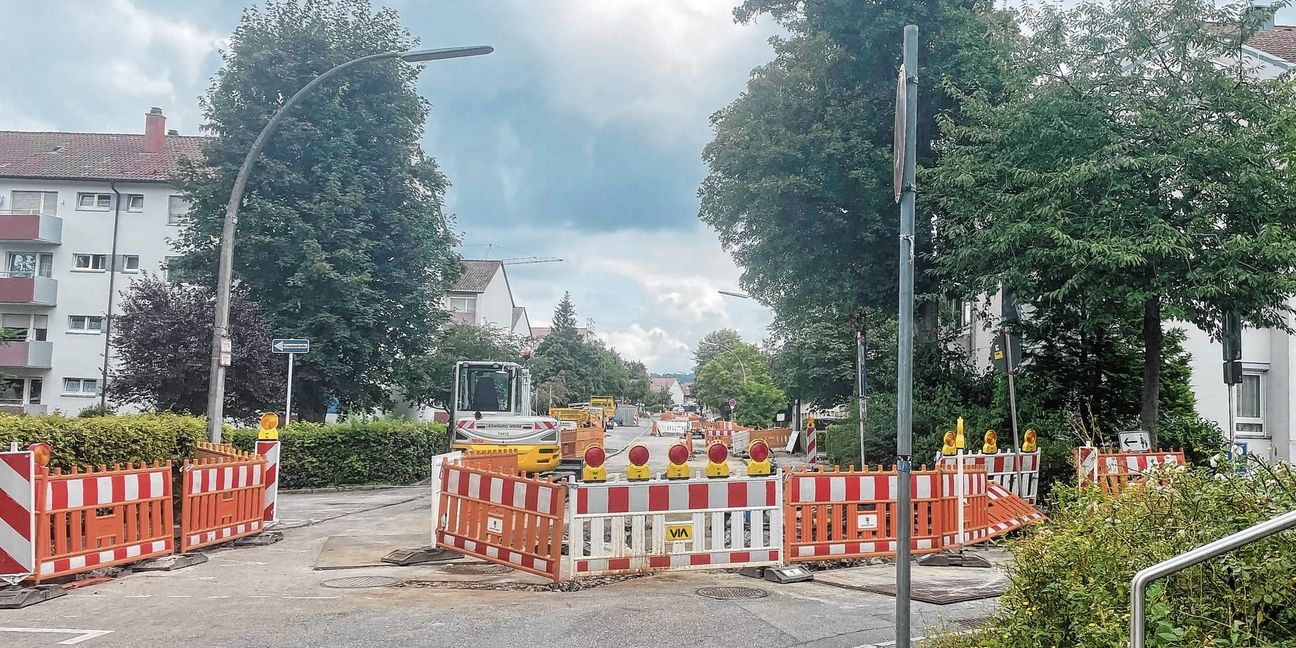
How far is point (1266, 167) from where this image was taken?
15.1m

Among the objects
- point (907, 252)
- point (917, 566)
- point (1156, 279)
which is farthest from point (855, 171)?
point (907, 252)

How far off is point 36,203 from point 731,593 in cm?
4977

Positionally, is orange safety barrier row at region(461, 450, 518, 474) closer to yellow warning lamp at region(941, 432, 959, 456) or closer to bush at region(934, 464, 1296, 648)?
yellow warning lamp at region(941, 432, 959, 456)

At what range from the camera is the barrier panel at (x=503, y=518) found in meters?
9.08

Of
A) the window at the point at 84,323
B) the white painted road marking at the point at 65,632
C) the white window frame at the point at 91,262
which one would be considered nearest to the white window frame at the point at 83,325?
the window at the point at 84,323

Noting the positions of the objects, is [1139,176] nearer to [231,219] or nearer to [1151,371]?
[1151,371]

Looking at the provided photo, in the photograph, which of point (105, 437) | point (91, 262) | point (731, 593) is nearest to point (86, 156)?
point (91, 262)

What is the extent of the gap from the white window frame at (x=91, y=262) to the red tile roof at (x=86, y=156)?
372 cm

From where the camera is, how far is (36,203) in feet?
155

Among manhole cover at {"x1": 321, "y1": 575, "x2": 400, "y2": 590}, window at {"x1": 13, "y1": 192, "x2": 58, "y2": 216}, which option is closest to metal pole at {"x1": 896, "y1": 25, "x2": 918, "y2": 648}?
manhole cover at {"x1": 321, "y1": 575, "x2": 400, "y2": 590}

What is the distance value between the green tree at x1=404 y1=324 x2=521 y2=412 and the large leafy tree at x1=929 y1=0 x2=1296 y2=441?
47.5 ft

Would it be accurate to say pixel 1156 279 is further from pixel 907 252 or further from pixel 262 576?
pixel 262 576

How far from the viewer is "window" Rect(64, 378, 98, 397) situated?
151 ft

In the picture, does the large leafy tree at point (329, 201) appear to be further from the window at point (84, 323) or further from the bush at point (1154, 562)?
the bush at point (1154, 562)
